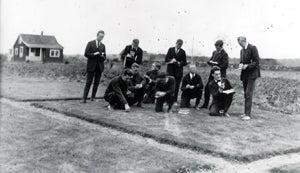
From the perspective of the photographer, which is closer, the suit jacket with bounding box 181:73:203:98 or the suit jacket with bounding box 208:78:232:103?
the suit jacket with bounding box 208:78:232:103

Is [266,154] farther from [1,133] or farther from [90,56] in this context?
[90,56]

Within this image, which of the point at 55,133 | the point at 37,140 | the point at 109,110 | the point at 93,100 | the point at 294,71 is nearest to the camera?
the point at 37,140

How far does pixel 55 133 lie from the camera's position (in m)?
6.70

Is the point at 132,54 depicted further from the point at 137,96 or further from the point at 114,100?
the point at 114,100

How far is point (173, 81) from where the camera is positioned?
9586 mm

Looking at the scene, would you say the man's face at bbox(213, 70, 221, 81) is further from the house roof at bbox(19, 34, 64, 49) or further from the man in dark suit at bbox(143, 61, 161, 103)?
the house roof at bbox(19, 34, 64, 49)

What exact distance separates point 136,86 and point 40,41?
46455 millimetres

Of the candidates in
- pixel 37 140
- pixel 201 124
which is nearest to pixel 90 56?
pixel 201 124

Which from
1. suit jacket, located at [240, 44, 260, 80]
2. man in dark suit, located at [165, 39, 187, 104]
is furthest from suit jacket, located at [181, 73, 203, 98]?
suit jacket, located at [240, 44, 260, 80]

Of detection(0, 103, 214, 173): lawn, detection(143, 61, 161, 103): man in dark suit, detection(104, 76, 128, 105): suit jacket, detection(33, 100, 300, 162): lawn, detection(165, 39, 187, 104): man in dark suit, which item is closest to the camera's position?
detection(0, 103, 214, 173): lawn

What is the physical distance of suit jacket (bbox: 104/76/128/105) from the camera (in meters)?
9.27

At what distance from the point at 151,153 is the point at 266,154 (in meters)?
1.69

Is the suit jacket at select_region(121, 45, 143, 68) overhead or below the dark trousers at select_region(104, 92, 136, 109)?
overhead

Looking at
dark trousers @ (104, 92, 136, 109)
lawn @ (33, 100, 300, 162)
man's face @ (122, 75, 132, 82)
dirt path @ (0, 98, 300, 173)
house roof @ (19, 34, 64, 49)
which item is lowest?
dirt path @ (0, 98, 300, 173)
